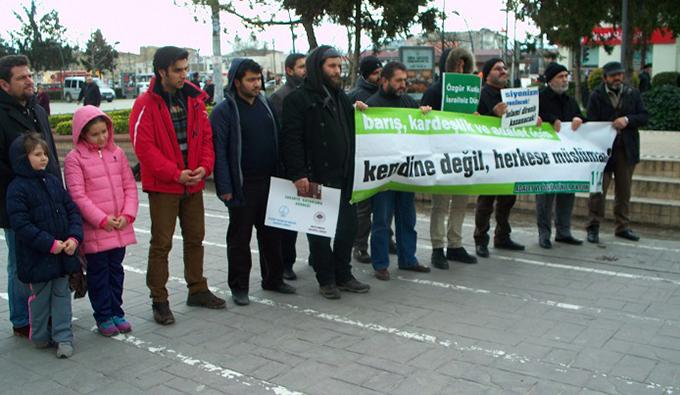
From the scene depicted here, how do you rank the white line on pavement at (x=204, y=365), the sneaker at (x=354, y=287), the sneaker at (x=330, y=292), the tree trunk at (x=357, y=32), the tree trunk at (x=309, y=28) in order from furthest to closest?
the tree trunk at (x=309, y=28) < the tree trunk at (x=357, y=32) < the sneaker at (x=354, y=287) < the sneaker at (x=330, y=292) < the white line on pavement at (x=204, y=365)

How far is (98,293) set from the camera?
190 inches

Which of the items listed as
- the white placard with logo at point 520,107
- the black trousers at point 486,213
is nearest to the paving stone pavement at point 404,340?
the black trousers at point 486,213

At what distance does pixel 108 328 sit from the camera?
4.90 metres

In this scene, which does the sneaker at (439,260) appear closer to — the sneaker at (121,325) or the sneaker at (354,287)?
the sneaker at (354,287)

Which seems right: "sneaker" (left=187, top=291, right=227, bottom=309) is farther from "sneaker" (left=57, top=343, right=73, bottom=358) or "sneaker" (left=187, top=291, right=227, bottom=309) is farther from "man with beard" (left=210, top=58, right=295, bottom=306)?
"sneaker" (left=57, top=343, right=73, bottom=358)

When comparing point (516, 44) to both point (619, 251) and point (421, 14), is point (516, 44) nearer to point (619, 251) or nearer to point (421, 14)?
point (421, 14)

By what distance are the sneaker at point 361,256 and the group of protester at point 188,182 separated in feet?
0.05

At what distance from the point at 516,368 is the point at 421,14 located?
2167 centimetres

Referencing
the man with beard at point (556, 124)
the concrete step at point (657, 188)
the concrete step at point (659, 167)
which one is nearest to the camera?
the man with beard at point (556, 124)

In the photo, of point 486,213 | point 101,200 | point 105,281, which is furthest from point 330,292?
point 486,213

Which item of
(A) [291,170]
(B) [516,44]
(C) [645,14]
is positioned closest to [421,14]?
(C) [645,14]

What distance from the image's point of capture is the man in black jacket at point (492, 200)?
694 cm

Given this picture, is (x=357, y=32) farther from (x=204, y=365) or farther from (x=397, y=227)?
(x=204, y=365)

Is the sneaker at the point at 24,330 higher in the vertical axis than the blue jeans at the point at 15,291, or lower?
lower
